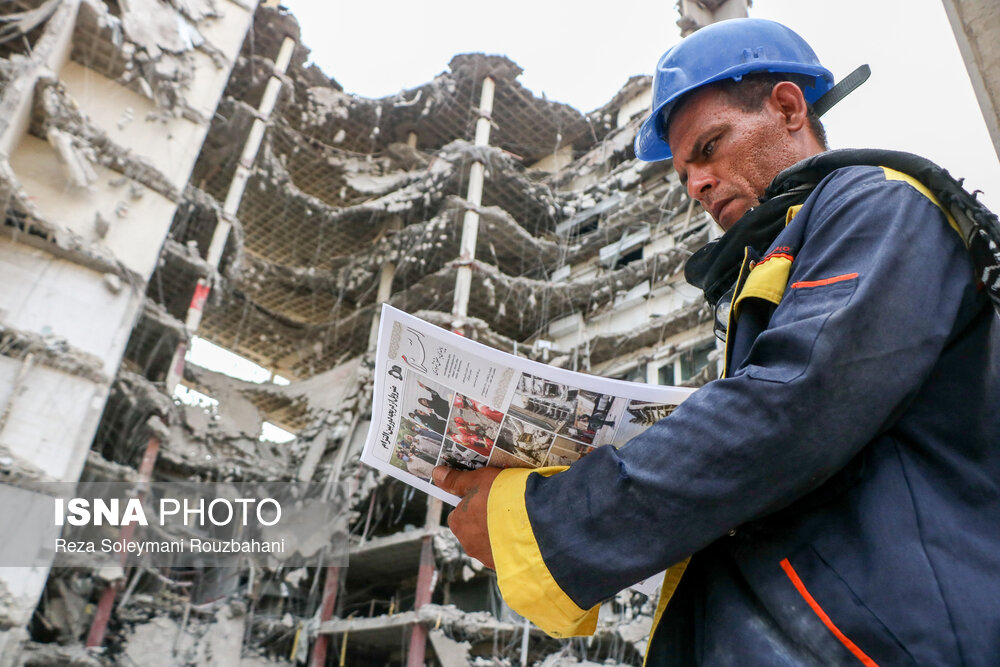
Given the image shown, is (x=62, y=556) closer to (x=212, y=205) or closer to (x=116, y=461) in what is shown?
(x=116, y=461)

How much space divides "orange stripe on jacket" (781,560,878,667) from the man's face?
103cm

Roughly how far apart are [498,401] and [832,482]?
33.5 inches

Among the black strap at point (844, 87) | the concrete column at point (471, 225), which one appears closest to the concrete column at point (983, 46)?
the black strap at point (844, 87)

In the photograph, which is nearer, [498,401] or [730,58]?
[498,401]

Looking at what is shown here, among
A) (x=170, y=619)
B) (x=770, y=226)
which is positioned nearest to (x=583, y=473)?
(x=770, y=226)

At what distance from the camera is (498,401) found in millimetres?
1912

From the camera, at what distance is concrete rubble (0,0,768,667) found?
15.2m

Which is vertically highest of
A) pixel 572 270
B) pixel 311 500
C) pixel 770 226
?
pixel 572 270

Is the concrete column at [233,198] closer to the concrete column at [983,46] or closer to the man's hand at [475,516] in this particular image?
the man's hand at [475,516]

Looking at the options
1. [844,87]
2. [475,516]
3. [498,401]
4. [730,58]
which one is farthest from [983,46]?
[475,516]

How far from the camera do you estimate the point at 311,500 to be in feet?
63.4

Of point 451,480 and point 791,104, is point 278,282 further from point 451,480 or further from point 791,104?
point 791,104

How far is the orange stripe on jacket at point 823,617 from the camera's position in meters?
1.10

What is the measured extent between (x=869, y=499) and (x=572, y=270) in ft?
80.2
